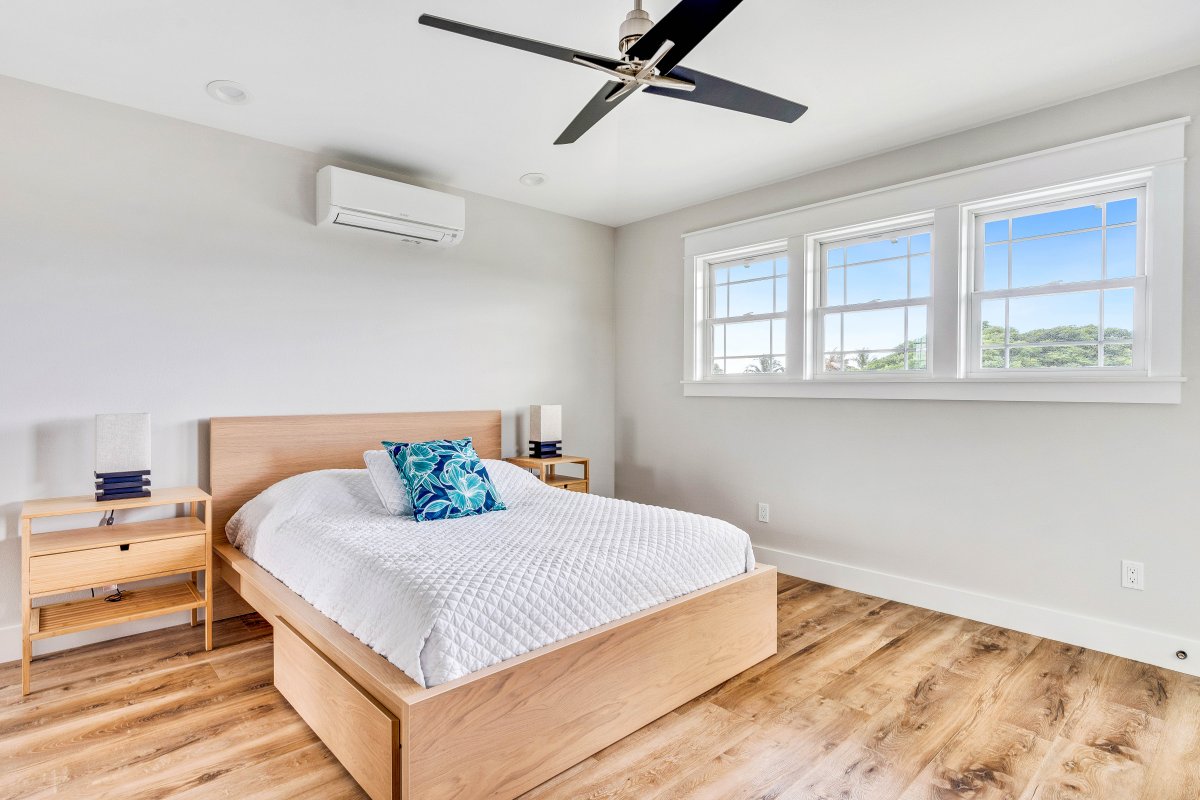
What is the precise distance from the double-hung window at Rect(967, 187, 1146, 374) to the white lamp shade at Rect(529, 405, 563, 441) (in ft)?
7.88

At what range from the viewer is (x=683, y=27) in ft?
5.24

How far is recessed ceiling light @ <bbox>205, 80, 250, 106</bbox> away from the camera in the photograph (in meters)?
2.62

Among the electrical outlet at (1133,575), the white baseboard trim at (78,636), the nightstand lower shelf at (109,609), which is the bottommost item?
the white baseboard trim at (78,636)

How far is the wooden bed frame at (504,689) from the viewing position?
5.09 feet

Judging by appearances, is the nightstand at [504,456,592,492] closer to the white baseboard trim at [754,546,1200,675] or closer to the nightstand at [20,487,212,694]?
the white baseboard trim at [754,546,1200,675]

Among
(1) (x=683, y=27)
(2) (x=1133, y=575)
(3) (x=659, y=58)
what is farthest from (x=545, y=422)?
(2) (x=1133, y=575)

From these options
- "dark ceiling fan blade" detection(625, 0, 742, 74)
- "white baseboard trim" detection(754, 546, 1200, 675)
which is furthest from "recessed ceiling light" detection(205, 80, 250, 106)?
"white baseboard trim" detection(754, 546, 1200, 675)

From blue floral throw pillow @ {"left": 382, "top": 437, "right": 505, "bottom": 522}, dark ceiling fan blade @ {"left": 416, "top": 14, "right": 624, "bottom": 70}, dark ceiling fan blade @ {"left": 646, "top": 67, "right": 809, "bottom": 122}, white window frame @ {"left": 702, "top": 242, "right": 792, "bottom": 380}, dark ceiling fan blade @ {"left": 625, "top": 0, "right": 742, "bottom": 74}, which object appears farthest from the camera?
white window frame @ {"left": 702, "top": 242, "right": 792, "bottom": 380}

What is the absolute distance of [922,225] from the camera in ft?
10.8

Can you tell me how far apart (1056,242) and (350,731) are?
345cm

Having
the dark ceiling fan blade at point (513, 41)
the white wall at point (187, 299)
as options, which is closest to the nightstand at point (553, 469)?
the white wall at point (187, 299)

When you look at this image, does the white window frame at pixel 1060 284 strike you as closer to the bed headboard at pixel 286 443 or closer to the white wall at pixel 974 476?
the white wall at pixel 974 476

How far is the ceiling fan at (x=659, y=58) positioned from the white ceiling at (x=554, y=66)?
304 millimetres

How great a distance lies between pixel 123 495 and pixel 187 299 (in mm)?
956
